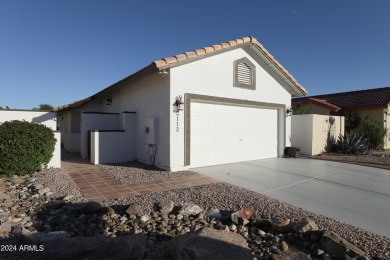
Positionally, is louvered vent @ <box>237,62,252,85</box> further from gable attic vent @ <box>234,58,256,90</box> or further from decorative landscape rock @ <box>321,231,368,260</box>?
decorative landscape rock @ <box>321,231,368,260</box>

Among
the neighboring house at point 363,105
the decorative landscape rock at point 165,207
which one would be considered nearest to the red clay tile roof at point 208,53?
the decorative landscape rock at point 165,207

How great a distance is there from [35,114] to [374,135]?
2024 centimetres

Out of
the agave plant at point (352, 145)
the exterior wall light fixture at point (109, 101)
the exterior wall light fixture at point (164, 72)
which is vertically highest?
the exterior wall light fixture at point (164, 72)

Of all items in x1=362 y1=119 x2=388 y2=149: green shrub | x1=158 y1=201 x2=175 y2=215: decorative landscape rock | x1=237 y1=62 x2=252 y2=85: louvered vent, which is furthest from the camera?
x1=362 y1=119 x2=388 y2=149: green shrub

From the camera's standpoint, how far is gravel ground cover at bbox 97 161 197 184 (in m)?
6.78

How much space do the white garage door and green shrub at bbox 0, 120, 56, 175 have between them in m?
4.80

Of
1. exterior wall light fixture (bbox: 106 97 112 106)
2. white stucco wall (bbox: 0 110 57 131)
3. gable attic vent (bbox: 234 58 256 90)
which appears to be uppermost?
gable attic vent (bbox: 234 58 256 90)

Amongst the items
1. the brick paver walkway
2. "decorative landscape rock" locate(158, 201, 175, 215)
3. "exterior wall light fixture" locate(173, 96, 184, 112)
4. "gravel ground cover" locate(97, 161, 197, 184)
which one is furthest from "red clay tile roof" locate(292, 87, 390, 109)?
"decorative landscape rock" locate(158, 201, 175, 215)

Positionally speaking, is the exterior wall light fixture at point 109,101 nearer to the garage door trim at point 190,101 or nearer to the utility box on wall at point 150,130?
the utility box on wall at point 150,130

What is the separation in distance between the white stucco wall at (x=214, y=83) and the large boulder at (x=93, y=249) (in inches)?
190

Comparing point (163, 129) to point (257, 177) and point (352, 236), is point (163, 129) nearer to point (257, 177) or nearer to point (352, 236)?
point (257, 177)

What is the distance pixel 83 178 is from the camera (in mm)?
6898

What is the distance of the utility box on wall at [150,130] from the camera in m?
8.12

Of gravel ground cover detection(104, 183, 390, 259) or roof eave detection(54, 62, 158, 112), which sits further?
roof eave detection(54, 62, 158, 112)
